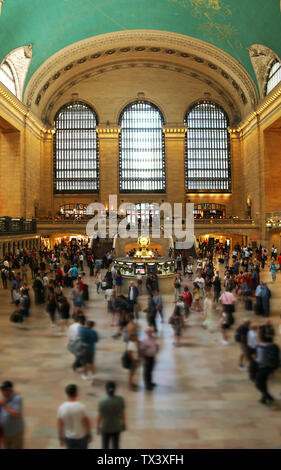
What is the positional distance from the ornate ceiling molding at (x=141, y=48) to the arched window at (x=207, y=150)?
450 cm

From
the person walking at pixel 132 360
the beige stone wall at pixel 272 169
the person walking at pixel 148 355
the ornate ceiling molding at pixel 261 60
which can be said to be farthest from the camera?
the beige stone wall at pixel 272 169

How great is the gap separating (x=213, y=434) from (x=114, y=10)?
98.6ft

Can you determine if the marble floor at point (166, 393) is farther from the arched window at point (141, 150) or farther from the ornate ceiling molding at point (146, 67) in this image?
the ornate ceiling molding at point (146, 67)

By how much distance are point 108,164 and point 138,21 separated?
12888mm

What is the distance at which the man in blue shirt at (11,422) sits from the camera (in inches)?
154

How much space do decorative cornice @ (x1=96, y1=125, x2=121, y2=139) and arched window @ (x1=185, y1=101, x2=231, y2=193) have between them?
703 centimetres

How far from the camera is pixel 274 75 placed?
94.4ft

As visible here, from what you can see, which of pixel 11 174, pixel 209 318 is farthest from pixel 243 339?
pixel 11 174

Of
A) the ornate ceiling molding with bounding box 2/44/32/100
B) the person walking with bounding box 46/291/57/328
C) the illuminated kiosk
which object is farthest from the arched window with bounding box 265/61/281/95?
the person walking with bounding box 46/291/57/328

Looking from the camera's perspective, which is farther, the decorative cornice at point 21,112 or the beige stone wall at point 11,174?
the beige stone wall at point 11,174

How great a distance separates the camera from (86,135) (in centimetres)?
3844

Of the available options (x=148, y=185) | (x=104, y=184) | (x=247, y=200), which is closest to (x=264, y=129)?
(x=247, y=200)

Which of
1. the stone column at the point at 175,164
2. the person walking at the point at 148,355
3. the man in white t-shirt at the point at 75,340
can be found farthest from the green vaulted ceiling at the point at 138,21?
the person walking at the point at 148,355
